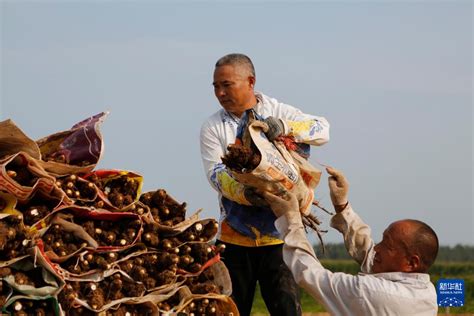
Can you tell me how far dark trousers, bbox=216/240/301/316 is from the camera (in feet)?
21.0

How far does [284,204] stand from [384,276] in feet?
2.00

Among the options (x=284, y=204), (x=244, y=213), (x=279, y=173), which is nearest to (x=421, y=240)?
(x=284, y=204)

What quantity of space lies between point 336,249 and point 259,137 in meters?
25.4

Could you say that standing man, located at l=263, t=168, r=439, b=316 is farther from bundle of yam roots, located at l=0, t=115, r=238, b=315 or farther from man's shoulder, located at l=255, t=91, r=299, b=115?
man's shoulder, located at l=255, t=91, r=299, b=115

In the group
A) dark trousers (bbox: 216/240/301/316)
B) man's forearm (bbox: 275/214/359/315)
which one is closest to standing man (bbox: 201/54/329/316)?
dark trousers (bbox: 216/240/301/316)

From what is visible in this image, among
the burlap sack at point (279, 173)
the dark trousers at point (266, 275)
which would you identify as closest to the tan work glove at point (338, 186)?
the burlap sack at point (279, 173)

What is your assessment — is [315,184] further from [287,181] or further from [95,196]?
[95,196]

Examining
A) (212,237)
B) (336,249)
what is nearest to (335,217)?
(212,237)

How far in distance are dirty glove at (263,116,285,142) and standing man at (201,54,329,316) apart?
1.82 feet

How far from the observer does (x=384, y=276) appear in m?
4.78

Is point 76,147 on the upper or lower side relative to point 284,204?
upper

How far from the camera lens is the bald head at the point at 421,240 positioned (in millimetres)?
4730

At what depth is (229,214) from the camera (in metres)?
6.35

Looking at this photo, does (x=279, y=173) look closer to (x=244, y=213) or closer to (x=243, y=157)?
(x=243, y=157)
